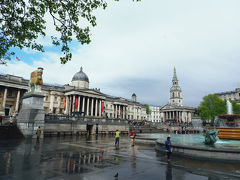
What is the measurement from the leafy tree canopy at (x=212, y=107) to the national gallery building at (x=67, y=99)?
38.1 meters

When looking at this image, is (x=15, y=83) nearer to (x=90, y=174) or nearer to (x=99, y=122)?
(x=99, y=122)

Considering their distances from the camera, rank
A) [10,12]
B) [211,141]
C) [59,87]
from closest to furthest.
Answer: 1. [10,12]
2. [211,141]
3. [59,87]

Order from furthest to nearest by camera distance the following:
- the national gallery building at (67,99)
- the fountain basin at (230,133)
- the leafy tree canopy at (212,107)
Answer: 1. the leafy tree canopy at (212,107)
2. the national gallery building at (67,99)
3. the fountain basin at (230,133)

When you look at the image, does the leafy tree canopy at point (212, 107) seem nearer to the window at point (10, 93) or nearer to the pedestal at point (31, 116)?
the pedestal at point (31, 116)

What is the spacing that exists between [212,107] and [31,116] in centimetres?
7332

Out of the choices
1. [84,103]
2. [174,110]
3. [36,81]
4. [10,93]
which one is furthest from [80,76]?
[174,110]

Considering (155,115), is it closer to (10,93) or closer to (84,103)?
(84,103)

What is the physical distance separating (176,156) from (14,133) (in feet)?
63.3

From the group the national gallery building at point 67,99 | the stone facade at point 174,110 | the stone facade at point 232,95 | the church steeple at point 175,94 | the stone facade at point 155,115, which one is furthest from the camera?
the stone facade at point 155,115

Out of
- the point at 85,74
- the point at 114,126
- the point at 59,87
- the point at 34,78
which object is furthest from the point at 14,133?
the point at 85,74

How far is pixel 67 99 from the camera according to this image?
6694cm

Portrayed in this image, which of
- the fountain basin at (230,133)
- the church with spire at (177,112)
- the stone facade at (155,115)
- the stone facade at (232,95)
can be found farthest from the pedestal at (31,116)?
the stone facade at (155,115)

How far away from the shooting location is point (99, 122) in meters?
35.3

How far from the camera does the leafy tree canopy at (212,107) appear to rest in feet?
229
